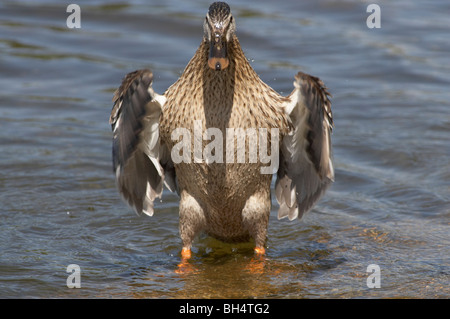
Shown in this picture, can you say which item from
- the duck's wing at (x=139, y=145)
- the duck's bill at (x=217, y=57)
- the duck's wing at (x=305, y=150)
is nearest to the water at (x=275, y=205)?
the duck's wing at (x=305, y=150)

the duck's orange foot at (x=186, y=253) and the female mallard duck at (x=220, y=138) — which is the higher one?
the female mallard duck at (x=220, y=138)

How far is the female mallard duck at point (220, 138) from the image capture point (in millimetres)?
6383

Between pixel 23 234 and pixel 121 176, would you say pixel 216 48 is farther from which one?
pixel 23 234

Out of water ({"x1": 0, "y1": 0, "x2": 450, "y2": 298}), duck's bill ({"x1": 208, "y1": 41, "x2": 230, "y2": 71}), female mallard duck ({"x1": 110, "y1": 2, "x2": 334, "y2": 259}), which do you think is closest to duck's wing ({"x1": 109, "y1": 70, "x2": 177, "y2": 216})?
female mallard duck ({"x1": 110, "y1": 2, "x2": 334, "y2": 259})

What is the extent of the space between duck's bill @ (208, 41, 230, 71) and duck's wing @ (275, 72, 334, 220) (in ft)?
2.02

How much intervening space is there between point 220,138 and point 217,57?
0.75m

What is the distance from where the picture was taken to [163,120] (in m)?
6.80

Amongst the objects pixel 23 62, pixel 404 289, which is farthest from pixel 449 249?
pixel 23 62

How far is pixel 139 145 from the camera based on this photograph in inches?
272

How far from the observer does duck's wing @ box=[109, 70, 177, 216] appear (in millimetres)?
6293

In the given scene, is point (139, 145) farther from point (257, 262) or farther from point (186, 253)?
point (257, 262)

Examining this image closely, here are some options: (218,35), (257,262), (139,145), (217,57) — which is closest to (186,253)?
(257,262)

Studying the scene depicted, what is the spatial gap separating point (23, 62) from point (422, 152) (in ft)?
22.9

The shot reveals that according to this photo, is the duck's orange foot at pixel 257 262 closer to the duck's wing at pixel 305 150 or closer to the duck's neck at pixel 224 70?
the duck's wing at pixel 305 150
